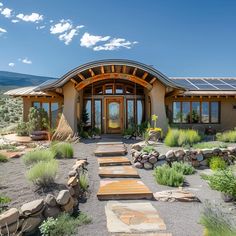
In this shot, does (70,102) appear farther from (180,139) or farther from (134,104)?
(180,139)

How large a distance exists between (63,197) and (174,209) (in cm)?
231

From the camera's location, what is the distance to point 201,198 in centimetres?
649

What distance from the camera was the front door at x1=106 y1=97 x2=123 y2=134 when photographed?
692 inches

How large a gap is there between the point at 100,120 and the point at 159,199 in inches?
456

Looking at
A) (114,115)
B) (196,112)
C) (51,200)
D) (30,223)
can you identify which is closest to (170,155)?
(51,200)

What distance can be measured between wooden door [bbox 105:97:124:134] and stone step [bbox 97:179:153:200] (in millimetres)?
10088

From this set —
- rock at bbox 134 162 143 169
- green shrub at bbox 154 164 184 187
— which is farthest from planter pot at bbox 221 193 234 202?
rock at bbox 134 162 143 169

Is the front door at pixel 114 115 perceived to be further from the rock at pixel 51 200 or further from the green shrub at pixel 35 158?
the rock at pixel 51 200

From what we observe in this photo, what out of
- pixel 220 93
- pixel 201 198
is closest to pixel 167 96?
pixel 220 93

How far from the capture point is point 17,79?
4856 cm

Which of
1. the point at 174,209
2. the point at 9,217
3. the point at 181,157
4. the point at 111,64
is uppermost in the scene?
the point at 111,64

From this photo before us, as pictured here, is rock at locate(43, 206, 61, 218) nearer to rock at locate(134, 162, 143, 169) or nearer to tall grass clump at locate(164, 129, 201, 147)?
rock at locate(134, 162, 143, 169)

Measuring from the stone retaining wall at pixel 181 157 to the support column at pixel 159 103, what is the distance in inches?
214

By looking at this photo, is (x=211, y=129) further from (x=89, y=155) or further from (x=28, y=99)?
(x=28, y=99)
